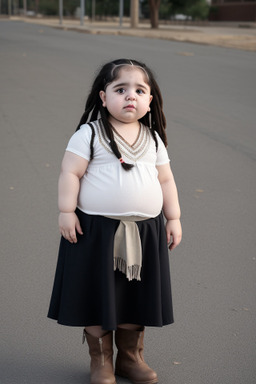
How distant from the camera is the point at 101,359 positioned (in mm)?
3174

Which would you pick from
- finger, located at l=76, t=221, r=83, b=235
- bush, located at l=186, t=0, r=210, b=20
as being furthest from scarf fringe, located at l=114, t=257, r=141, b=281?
bush, located at l=186, t=0, r=210, b=20

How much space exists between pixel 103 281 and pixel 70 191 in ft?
1.28

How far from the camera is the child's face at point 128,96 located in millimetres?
3027

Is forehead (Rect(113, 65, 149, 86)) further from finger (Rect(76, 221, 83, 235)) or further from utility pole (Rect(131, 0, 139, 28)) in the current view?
utility pole (Rect(131, 0, 139, 28))

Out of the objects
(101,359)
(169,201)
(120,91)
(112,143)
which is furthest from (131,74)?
(101,359)

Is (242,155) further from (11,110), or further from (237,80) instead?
(237,80)

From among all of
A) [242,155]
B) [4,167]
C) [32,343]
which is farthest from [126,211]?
[242,155]

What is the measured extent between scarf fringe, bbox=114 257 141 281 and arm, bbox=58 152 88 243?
192mm

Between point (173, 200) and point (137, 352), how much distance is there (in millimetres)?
692

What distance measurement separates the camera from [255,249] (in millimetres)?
5258

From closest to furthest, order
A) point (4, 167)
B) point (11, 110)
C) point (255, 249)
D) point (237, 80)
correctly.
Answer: point (255, 249) → point (4, 167) → point (11, 110) → point (237, 80)

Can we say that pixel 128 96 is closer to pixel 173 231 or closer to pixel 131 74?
pixel 131 74

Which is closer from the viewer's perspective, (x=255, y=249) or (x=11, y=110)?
(x=255, y=249)

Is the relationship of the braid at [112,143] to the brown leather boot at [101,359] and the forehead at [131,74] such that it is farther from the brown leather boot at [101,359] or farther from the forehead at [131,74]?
the brown leather boot at [101,359]
